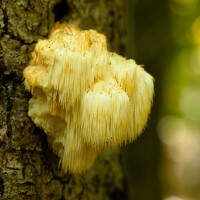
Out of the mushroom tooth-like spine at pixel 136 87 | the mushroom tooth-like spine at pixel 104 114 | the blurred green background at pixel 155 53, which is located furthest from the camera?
the blurred green background at pixel 155 53

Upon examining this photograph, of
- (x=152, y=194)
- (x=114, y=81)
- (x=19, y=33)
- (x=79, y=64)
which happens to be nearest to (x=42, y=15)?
(x=19, y=33)

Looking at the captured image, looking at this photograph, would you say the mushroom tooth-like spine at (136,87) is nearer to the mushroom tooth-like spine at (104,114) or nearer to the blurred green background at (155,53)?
the mushroom tooth-like spine at (104,114)

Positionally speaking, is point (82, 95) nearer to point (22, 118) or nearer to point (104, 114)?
point (104, 114)

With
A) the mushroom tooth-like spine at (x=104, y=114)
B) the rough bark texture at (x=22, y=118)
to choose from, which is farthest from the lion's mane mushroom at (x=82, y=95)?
the rough bark texture at (x=22, y=118)

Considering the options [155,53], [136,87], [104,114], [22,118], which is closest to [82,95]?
[104,114]

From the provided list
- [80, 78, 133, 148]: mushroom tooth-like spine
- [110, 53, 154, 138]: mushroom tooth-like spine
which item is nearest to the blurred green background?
[110, 53, 154, 138]: mushroom tooth-like spine

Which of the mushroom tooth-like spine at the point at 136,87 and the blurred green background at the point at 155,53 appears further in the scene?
the blurred green background at the point at 155,53

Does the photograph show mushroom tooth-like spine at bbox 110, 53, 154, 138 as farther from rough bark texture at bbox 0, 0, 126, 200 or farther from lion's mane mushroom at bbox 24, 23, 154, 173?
rough bark texture at bbox 0, 0, 126, 200

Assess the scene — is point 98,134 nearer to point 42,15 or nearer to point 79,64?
point 79,64
